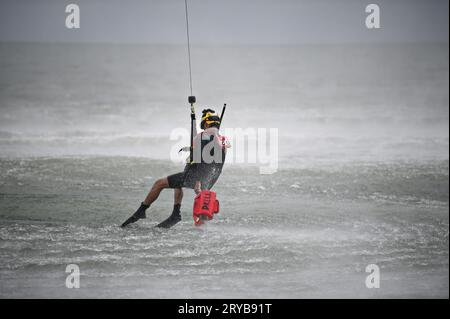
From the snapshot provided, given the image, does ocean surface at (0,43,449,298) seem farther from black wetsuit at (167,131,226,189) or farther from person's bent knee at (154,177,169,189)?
black wetsuit at (167,131,226,189)

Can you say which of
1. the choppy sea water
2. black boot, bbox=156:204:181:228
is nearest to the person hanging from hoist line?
black boot, bbox=156:204:181:228

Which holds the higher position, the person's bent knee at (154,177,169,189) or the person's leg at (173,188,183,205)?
the person's bent knee at (154,177,169,189)

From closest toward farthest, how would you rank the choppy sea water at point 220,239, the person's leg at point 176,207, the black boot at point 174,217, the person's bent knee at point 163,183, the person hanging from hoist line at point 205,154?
the person hanging from hoist line at point 205,154, the person's bent knee at point 163,183, the person's leg at point 176,207, the black boot at point 174,217, the choppy sea water at point 220,239

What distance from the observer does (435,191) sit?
11648 mm

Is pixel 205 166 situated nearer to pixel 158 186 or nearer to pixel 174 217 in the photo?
pixel 158 186

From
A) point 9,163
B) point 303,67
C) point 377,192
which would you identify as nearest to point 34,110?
point 9,163

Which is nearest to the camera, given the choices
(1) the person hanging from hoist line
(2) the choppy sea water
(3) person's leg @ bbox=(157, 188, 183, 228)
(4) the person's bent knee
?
(1) the person hanging from hoist line

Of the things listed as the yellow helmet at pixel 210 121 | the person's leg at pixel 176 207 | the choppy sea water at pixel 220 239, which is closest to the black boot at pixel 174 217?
the person's leg at pixel 176 207

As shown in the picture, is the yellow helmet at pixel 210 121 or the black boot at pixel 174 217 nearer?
the yellow helmet at pixel 210 121

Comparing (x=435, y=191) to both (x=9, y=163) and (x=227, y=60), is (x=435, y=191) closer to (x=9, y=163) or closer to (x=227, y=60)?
(x=9, y=163)

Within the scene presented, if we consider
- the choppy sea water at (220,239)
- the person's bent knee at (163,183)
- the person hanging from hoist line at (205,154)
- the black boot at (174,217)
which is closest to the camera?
the person hanging from hoist line at (205,154)

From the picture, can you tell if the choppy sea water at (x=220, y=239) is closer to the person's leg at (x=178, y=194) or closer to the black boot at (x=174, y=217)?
the black boot at (x=174, y=217)

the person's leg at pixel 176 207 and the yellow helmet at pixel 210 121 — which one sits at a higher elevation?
the yellow helmet at pixel 210 121

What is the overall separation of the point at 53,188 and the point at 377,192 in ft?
17.0
